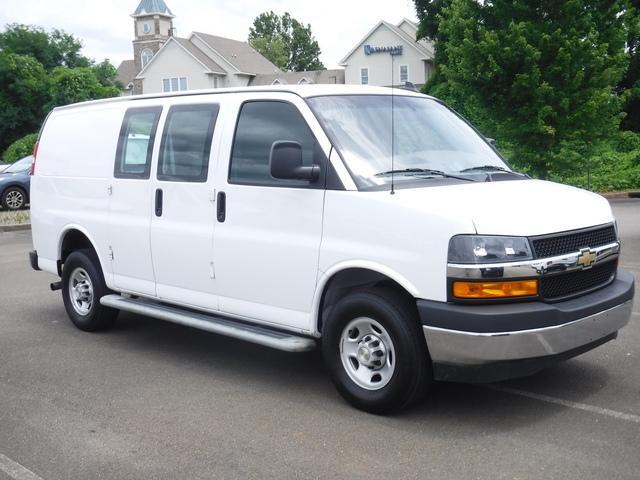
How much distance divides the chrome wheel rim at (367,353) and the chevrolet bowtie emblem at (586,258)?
1.26 metres

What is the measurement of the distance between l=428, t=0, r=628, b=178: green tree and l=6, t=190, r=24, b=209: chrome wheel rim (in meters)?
11.6

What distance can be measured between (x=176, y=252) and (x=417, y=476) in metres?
2.91

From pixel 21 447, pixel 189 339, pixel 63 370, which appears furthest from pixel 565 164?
pixel 21 447

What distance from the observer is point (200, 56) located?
69.5m

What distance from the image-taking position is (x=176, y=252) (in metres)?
6.38

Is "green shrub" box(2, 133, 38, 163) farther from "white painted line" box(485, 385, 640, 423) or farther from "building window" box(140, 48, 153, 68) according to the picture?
"building window" box(140, 48, 153, 68)

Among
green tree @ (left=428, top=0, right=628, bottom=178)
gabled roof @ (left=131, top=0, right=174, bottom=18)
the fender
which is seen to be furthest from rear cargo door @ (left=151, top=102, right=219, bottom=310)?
gabled roof @ (left=131, top=0, right=174, bottom=18)

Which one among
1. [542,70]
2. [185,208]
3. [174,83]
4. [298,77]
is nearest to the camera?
[185,208]

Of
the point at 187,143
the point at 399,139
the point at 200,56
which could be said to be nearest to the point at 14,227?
the point at 187,143

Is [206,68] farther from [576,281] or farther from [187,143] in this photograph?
[576,281]

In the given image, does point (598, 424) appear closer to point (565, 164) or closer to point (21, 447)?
point (21, 447)

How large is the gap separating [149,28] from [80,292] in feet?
299

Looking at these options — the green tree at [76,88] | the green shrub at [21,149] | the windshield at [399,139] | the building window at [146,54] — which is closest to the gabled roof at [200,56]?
the building window at [146,54]

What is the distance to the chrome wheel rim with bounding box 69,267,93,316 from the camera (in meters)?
7.70
